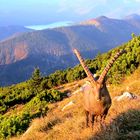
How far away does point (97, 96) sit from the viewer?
10898mm

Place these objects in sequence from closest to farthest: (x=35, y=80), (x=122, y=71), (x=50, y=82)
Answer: (x=122, y=71)
(x=50, y=82)
(x=35, y=80)

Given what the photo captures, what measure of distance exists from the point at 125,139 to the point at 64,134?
8.59 feet

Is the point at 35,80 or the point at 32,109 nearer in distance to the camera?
the point at 32,109

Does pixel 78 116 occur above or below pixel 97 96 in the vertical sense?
below

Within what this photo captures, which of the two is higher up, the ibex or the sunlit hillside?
the ibex

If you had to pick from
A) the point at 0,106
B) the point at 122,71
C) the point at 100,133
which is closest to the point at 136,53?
the point at 122,71

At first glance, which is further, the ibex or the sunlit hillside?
the sunlit hillside

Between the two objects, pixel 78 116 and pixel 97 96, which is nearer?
pixel 97 96

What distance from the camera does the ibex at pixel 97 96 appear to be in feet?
35.9

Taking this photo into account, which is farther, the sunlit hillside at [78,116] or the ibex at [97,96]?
the sunlit hillside at [78,116]

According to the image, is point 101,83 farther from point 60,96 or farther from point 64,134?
point 60,96

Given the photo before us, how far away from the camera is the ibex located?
1095 cm

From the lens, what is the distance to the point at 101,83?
10961 mm

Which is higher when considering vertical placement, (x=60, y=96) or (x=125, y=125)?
(x=125, y=125)
